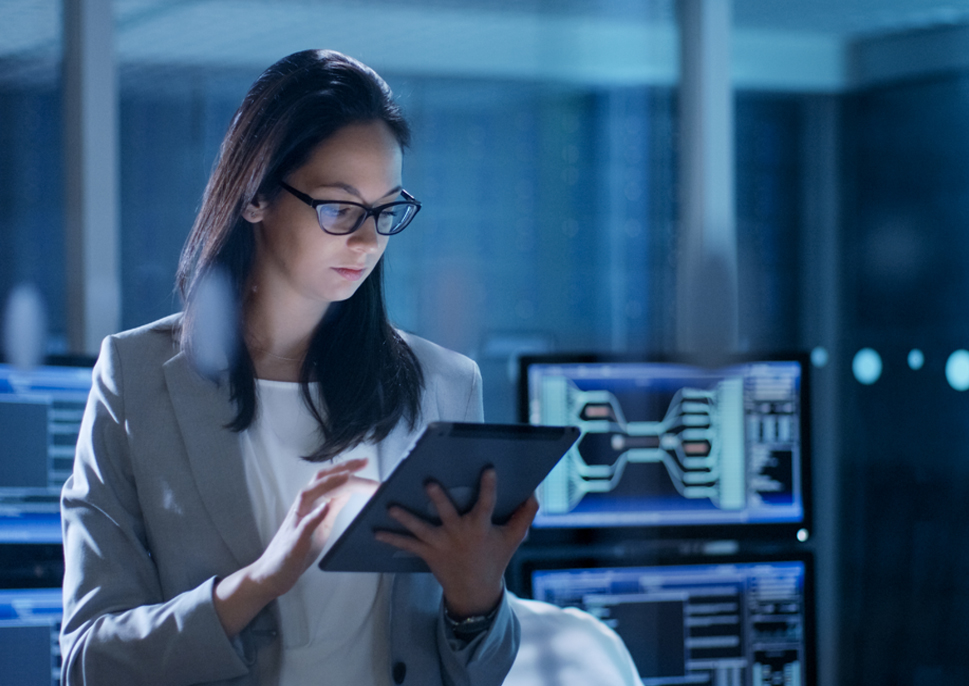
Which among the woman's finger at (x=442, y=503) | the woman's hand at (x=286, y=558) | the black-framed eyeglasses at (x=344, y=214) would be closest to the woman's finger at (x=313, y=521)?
the woman's hand at (x=286, y=558)

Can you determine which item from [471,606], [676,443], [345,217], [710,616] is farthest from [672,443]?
[345,217]

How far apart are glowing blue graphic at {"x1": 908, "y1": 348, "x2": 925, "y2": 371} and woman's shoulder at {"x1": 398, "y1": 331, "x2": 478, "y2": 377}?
1.88 metres

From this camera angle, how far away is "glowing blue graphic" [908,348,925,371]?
8.54ft

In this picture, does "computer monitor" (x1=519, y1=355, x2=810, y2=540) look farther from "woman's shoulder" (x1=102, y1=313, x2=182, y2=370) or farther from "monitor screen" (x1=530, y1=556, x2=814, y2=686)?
"woman's shoulder" (x1=102, y1=313, x2=182, y2=370)

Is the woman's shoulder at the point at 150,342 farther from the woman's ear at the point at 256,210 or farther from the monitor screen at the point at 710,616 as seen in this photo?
the monitor screen at the point at 710,616

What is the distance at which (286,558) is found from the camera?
91 cm

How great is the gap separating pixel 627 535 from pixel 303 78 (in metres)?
1.22

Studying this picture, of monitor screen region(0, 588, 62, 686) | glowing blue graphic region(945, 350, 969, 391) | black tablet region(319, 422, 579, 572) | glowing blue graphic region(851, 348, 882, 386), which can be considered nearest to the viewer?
black tablet region(319, 422, 579, 572)

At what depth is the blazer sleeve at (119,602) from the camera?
940 millimetres

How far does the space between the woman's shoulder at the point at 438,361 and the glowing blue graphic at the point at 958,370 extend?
1.84 metres

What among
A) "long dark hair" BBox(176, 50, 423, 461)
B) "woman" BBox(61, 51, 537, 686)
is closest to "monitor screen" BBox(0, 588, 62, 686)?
"woman" BBox(61, 51, 537, 686)

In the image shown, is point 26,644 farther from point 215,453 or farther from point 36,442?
point 215,453

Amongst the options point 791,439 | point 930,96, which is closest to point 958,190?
point 930,96

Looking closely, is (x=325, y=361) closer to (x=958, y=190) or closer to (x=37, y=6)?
(x=37, y=6)
